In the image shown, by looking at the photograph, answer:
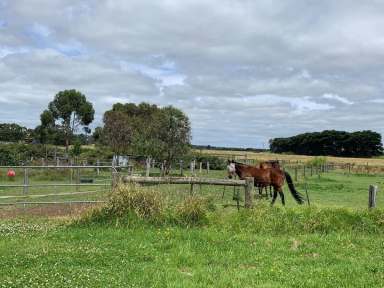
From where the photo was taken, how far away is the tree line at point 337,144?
125562 millimetres

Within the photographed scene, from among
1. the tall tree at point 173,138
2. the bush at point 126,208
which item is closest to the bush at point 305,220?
the bush at point 126,208

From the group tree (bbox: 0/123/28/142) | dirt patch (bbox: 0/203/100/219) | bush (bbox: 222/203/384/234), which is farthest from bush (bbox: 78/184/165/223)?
tree (bbox: 0/123/28/142)

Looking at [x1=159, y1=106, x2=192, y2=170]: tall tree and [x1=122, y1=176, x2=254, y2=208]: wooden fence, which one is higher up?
[x1=159, y1=106, x2=192, y2=170]: tall tree

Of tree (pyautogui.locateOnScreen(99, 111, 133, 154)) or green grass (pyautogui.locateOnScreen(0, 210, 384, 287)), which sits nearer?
green grass (pyautogui.locateOnScreen(0, 210, 384, 287))

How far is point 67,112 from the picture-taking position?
203ft

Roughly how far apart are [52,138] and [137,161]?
21.3 meters

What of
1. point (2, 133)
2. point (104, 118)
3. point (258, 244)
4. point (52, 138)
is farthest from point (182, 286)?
point (2, 133)

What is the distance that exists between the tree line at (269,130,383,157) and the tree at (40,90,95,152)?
80.7m

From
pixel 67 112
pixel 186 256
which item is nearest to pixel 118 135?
pixel 67 112

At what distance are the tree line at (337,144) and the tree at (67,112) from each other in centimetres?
8071

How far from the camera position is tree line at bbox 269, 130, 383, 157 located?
125562 mm

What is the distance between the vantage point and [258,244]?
942cm

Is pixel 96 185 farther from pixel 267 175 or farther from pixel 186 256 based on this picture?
pixel 186 256

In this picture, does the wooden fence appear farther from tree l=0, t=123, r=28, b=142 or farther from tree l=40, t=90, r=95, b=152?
tree l=0, t=123, r=28, b=142
